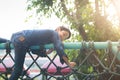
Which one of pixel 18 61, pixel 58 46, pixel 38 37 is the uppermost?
pixel 38 37

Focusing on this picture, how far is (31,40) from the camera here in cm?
345

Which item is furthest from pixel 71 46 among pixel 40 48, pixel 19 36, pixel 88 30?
pixel 88 30

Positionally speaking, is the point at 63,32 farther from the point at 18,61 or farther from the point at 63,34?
the point at 18,61

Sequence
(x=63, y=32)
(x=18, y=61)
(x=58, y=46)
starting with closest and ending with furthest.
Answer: (x=58, y=46)
(x=18, y=61)
(x=63, y=32)

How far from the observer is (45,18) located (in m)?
13.4

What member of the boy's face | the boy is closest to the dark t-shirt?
the boy

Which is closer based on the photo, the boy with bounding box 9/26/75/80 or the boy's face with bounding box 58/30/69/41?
the boy with bounding box 9/26/75/80

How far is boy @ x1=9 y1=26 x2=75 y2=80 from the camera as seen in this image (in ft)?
11.1

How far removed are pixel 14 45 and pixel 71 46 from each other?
62 centimetres

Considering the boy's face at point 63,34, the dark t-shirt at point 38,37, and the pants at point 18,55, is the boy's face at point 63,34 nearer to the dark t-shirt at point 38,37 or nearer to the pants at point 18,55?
the dark t-shirt at point 38,37

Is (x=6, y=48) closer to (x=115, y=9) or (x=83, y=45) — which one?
(x=83, y=45)

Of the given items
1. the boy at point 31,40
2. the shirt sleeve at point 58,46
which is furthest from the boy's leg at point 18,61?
the shirt sleeve at point 58,46

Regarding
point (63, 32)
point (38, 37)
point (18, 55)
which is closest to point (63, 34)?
point (63, 32)

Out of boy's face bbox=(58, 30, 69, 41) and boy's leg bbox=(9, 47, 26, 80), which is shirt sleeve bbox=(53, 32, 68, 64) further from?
boy's leg bbox=(9, 47, 26, 80)
